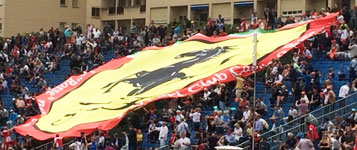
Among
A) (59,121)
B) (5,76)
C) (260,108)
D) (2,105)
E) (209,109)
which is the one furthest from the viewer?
(5,76)

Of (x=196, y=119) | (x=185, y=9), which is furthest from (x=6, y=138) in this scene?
(x=185, y=9)

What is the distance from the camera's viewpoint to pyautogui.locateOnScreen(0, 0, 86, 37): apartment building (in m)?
73.6

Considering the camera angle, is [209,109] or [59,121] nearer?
[59,121]

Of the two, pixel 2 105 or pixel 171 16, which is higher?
pixel 171 16

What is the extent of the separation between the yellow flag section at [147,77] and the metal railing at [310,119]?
13.5 feet

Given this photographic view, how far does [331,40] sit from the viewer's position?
4125 cm

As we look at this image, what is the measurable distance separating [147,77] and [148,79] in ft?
0.90

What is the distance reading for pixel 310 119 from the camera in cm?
3416

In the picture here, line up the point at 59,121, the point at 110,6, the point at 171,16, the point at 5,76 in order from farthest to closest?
1. the point at 110,6
2. the point at 171,16
3. the point at 5,76
4. the point at 59,121

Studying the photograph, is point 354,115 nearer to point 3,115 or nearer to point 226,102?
point 226,102

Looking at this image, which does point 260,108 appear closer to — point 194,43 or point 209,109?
point 209,109

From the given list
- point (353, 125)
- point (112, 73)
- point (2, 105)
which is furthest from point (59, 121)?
point (2, 105)

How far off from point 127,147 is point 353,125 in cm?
901

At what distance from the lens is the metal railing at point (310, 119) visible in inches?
1341
